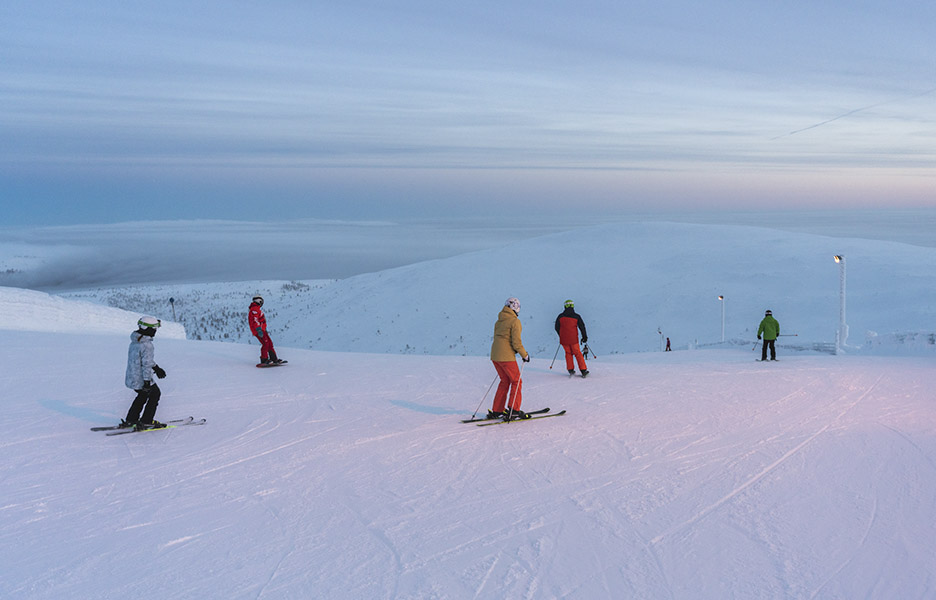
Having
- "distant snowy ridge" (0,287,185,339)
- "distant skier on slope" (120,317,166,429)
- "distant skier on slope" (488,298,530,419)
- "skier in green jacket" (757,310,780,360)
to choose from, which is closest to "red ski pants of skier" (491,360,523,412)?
"distant skier on slope" (488,298,530,419)

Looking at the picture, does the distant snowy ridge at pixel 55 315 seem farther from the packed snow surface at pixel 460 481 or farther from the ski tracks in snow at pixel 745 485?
the ski tracks in snow at pixel 745 485

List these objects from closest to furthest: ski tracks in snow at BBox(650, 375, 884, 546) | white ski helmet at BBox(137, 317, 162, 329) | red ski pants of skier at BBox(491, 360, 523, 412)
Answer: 1. ski tracks in snow at BBox(650, 375, 884, 546)
2. white ski helmet at BBox(137, 317, 162, 329)
3. red ski pants of skier at BBox(491, 360, 523, 412)

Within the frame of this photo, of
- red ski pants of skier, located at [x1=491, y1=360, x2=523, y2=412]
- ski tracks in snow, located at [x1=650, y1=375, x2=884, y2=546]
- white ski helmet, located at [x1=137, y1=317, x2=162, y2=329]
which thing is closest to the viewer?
ski tracks in snow, located at [x1=650, y1=375, x2=884, y2=546]

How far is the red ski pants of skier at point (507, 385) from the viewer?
33.7 feet

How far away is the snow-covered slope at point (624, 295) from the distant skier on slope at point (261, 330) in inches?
658

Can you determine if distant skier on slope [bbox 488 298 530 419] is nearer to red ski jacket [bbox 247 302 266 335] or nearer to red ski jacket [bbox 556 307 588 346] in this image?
red ski jacket [bbox 556 307 588 346]

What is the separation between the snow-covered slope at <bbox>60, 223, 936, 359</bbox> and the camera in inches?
1375

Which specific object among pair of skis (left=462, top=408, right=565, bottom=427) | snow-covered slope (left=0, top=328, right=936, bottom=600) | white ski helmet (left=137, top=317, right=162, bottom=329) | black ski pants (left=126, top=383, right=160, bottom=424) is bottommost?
snow-covered slope (left=0, top=328, right=936, bottom=600)

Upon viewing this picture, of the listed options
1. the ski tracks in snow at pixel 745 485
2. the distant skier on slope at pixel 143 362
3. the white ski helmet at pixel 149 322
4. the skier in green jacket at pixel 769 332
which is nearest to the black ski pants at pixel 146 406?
the distant skier on slope at pixel 143 362

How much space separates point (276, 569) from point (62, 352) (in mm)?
14736

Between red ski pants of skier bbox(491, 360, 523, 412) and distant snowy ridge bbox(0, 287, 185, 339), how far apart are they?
18.7 metres

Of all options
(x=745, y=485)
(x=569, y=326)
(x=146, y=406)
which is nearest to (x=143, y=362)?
(x=146, y=406)

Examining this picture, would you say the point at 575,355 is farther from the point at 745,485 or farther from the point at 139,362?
the point at 139,362

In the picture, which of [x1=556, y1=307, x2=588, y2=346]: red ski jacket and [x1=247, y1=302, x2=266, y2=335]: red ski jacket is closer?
[x1=556, y1=307, x2=588, y2=346]: red ski jacket
